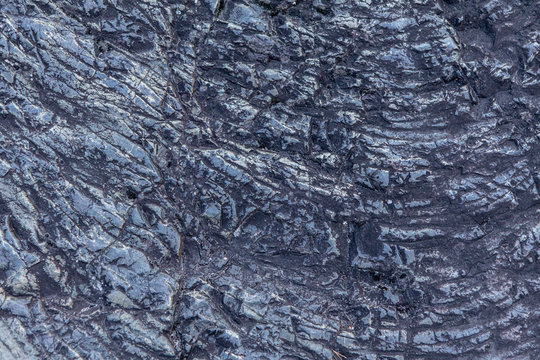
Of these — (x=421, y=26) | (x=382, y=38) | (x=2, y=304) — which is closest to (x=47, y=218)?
(x=2, y=304)

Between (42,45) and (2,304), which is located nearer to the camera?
(2,304)

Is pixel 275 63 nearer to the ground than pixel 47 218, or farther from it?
farther from it

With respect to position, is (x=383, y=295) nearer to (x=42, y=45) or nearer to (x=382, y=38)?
(x=382, y=38)

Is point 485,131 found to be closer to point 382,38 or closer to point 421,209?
point 421,209

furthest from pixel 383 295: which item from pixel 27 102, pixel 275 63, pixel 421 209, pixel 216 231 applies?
pixel 27 102

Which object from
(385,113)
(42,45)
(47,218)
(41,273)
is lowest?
(41,273)

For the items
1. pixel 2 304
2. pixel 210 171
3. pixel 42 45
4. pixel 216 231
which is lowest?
pixel 2 304
